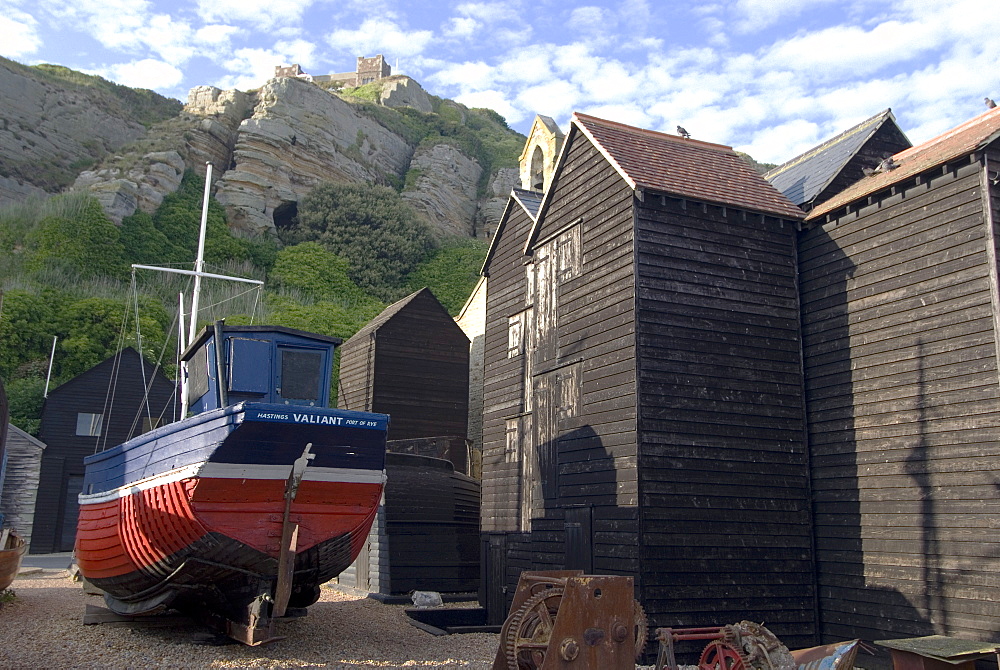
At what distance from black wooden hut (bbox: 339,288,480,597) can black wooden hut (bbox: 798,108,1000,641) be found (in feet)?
31.3

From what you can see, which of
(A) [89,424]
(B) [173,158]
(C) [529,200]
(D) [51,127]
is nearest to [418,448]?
(C) [529,200]

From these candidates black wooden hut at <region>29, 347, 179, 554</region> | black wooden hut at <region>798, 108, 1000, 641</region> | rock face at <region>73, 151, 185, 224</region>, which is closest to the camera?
black wooden hut at <region>798, 108, 1000, 641</region>

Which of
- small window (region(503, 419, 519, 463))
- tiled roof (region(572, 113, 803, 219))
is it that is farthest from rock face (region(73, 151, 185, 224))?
tiled roof (region(572, 113, 803, 219))

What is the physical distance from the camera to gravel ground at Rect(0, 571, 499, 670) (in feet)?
32.1

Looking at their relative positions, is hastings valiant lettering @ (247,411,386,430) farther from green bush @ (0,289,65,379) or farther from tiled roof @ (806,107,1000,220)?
green bush @ (0,289,65,379)

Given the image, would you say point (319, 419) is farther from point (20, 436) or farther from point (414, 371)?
point (20, 436)

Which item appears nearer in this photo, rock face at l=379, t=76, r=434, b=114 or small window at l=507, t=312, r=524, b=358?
small window at l=507, t=312, r=524, b=358

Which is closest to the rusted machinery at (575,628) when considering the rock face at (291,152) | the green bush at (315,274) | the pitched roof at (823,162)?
the pitched roof at (823,162)

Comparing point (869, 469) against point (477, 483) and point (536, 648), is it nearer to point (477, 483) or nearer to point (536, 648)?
point (536, 648)

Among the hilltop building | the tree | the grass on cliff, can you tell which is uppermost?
the hilltop building

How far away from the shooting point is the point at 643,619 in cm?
752

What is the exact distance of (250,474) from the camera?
407 inches

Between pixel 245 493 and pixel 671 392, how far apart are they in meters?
6.52

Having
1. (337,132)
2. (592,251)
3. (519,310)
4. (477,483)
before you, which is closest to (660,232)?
(592,251)
